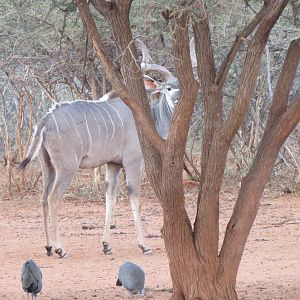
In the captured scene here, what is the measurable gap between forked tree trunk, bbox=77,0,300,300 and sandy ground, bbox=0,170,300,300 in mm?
952

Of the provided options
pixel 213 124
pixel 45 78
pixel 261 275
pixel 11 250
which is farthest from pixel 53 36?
pixel 213 124

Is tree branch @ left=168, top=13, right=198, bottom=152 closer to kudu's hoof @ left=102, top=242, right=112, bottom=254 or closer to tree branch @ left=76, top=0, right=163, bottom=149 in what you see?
tree branch @ left=76, top=0, right=163, bottom=149

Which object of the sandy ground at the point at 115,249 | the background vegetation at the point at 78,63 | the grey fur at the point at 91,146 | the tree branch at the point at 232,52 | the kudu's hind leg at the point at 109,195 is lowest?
the sandy ground at the point at 115,249

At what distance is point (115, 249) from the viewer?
10164mm

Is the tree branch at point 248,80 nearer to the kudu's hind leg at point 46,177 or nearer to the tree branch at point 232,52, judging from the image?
the tree branch at point 232,52

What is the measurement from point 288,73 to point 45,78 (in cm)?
885

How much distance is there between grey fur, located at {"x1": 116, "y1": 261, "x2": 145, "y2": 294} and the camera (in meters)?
6.89

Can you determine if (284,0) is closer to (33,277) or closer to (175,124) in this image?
(175,124)

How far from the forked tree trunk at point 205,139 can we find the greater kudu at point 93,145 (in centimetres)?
336

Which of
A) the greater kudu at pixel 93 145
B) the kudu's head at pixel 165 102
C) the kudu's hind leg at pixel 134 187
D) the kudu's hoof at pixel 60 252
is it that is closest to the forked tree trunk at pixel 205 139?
the greater kudu at pixel 93 145

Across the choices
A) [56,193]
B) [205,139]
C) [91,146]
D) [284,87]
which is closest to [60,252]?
[56,193]

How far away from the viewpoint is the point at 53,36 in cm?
1276

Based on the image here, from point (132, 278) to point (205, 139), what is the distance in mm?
1362

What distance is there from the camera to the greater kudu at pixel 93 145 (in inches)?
387
